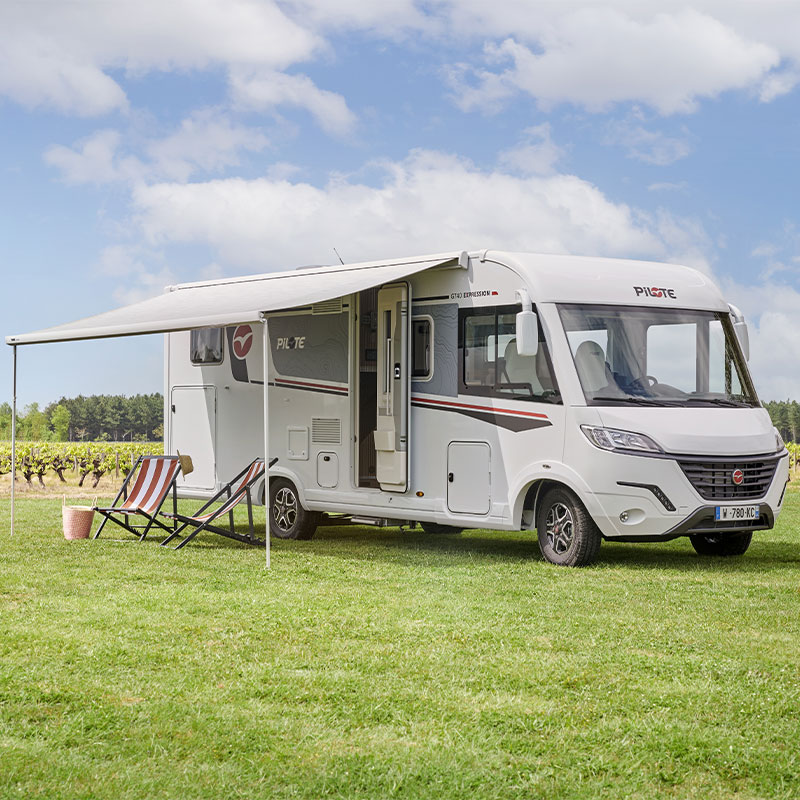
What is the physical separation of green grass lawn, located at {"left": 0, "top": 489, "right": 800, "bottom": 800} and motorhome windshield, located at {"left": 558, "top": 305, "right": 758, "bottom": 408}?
1440mm

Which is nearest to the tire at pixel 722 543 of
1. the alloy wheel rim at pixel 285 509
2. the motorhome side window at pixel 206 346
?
the alloy wheel rim at pixel 285 509

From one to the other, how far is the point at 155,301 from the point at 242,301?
96.5 inches

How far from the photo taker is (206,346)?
1252 centimetres

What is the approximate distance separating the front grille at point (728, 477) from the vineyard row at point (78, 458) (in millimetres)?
15818

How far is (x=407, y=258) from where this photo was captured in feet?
34.2

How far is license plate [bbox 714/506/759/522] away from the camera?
927 cm

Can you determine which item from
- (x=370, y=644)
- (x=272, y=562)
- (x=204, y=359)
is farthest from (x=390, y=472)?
(x=370, y=644)

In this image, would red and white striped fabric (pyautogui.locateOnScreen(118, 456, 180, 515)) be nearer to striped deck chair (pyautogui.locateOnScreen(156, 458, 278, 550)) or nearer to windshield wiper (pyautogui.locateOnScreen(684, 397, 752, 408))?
striped deck chair (pyautogui.locateOnScreen(156, 458, 278, 550))

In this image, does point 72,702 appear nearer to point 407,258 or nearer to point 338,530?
point 407,258

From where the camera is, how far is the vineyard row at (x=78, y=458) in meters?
24.0

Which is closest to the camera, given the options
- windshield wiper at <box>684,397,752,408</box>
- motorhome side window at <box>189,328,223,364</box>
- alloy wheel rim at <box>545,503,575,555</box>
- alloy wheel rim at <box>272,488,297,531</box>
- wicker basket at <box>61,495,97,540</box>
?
alloy wheel rim at <box>545,503,575,555</box>

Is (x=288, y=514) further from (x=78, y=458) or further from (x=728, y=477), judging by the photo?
(x=78, y=458)

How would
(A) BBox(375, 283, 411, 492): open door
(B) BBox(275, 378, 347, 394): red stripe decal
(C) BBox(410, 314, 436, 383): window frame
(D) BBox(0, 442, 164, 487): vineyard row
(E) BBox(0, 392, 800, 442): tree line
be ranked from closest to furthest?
(C) BBox(410, 314, 436, 383): window frame → (A) BBox(375, 283, 411, 492): open door → (B) BBox(275, 378, 347, 394): red stripe decal → (E) BBox(0, 392, 800, 442): tree line → (D) BBox(0, 442, 164, 487): vineyard row

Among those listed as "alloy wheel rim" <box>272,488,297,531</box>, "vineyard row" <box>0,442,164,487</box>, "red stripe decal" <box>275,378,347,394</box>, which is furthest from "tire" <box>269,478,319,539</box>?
"vineyard row" <box>0,442,164,487</box>
